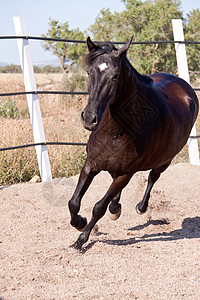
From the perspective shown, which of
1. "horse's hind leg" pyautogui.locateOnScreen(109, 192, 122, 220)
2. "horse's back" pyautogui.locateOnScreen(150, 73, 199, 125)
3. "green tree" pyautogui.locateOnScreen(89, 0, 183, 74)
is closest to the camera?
"horse's back" pyautogui.locateOnScreen(150, 73, 199, 125)

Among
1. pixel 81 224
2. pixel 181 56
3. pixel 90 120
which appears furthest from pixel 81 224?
pixel 181 56

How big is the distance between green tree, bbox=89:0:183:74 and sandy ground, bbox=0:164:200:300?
8864mm

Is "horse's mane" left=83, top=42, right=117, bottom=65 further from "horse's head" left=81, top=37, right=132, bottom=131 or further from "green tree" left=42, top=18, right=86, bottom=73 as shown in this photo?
"green tree" left=42, top=18, right=86, bottom=73

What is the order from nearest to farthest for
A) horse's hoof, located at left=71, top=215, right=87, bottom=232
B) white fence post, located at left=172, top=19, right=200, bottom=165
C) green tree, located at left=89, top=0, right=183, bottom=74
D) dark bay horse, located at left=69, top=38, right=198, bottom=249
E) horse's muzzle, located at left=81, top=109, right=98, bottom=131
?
horse's muzzle, located at left=81, top=109, right=98, bottom=131 → dark bay horse, located at left=69, top=38, right=198, bottom=249 → horse's hoof, located at left=71, top=215, right=87, bottom=232 → white fence post, located at left=172, top=19, right=200, bottom=165 → green tree, located at left=89, top=0, right=183, bottom=74

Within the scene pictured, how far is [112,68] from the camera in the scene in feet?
8.98

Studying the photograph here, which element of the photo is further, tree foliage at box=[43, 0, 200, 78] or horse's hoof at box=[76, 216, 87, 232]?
tree foliage at box=[43, 0, 200, 78]

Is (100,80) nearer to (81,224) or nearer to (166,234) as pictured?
(81,224)

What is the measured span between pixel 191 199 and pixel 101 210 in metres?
2.27

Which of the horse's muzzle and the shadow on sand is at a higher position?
the horse's muzzle

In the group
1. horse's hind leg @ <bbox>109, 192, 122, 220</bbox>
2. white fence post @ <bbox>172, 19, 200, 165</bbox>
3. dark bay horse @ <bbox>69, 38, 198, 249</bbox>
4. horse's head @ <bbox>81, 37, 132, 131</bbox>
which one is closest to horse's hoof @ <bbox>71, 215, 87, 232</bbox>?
dark bay horse @ <bbox>69, 38, 198, 249</bbox>

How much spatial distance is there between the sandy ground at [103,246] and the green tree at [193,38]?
30.2ft

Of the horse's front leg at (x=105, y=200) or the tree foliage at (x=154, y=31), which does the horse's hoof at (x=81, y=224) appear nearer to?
Answer: the horse's front leg at (x=105, y=200)

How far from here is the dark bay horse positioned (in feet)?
8.91

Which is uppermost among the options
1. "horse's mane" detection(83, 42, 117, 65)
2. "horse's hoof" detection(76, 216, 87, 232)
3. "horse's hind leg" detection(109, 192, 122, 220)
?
"horse's mane" detection(83, 42, 117, 65)
